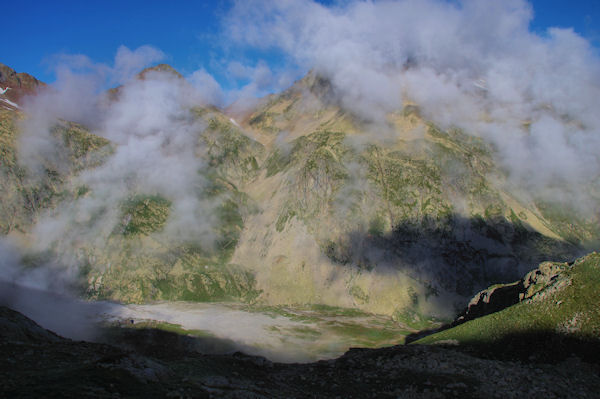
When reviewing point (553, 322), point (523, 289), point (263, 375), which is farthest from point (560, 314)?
point (263, 375)

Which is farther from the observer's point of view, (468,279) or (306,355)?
(468,279)

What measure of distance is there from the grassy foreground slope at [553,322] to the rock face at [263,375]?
2564 mm

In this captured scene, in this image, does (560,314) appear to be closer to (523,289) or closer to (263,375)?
(523,289)

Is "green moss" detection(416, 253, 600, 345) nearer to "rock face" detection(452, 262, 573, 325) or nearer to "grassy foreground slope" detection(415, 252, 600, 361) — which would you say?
"grassy foreground slope" detection(415, 252, 600, 361)

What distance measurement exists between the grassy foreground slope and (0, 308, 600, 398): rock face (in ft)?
8.41

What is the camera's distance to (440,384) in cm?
3703

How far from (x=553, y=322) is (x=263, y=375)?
35.2 metres

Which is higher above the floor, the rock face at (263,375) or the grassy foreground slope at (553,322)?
the grassy foreground slope at (553,322)

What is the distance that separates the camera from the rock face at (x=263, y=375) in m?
23.5

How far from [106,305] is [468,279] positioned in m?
182

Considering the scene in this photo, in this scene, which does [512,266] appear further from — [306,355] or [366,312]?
[306,355]

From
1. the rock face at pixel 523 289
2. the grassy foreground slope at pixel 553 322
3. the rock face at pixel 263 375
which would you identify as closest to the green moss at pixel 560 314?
the grassy foreground slope at pixel 553 322

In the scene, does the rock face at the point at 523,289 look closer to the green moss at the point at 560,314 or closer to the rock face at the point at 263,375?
the green moss at the point at 560,314

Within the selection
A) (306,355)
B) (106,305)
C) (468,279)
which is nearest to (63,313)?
(106,305)
